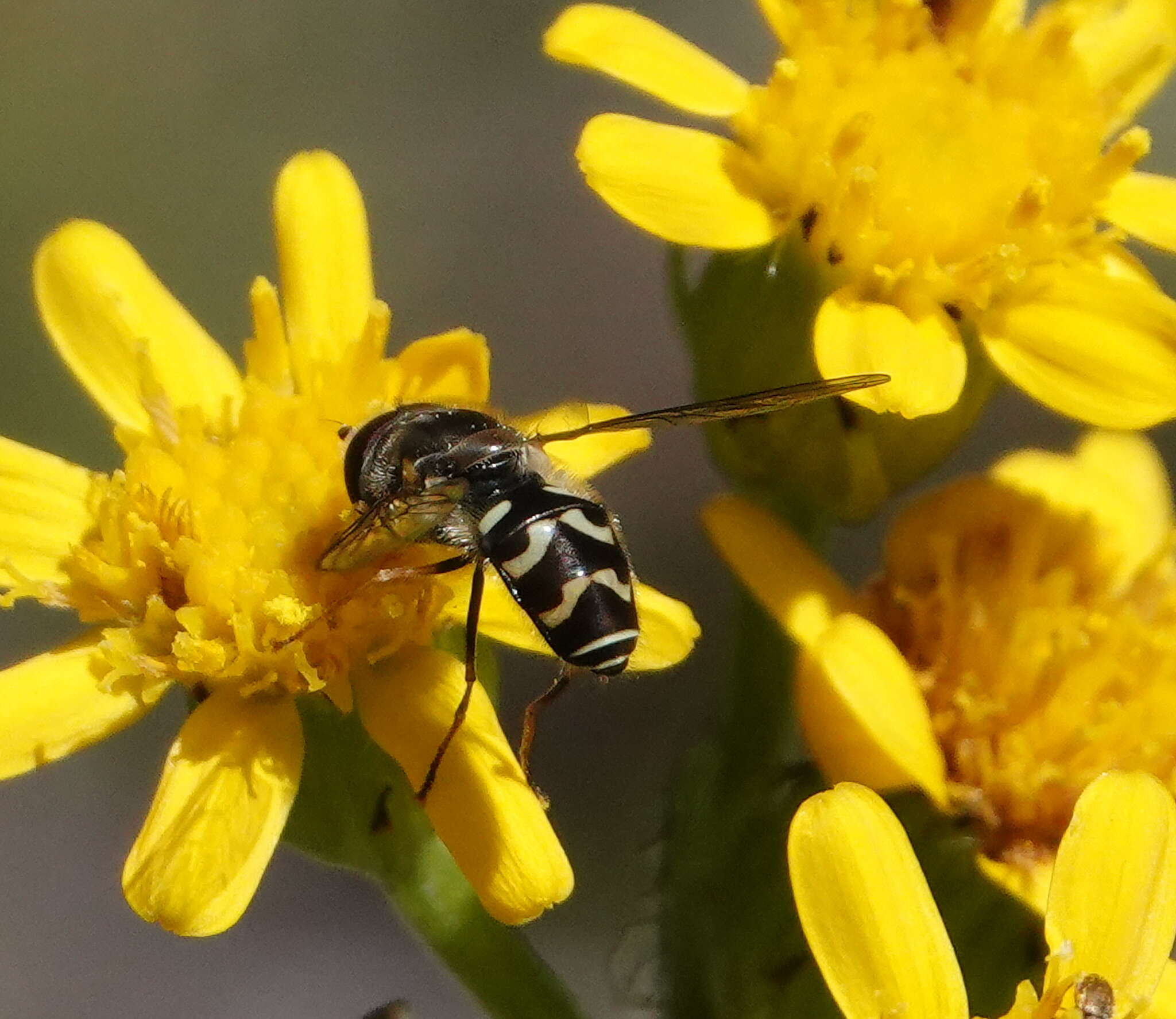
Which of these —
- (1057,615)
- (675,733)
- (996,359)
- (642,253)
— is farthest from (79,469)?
(642,253)

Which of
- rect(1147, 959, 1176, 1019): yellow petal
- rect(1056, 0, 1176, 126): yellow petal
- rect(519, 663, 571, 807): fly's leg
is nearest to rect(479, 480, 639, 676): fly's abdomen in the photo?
rect(519, 663, 571, 807): fly's leg

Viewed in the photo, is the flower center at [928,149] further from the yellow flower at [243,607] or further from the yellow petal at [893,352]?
the yellow flower at [243,607]

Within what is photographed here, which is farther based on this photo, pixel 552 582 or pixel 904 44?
pixel 904 44

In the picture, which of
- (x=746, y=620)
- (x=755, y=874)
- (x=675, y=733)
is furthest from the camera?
(x=675, y=733)

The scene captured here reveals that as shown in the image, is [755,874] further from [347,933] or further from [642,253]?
[642,253]

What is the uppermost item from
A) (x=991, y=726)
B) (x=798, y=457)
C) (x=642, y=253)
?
(x=798, y=457)

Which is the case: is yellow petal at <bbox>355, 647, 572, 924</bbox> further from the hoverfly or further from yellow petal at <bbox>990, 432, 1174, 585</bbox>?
yellow petal at <bbox>990, 432, 1174, 585</bbox>

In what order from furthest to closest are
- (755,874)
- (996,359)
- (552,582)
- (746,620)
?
1. (746,620)
2. (755,874)
3. (996,359)
4. (552,582)

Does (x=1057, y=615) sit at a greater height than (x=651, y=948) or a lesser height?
greater
